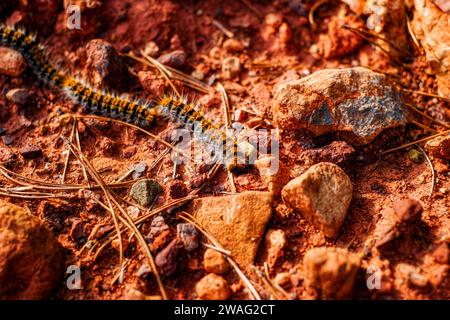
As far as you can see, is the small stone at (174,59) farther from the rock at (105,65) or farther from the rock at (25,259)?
the rock at (25,259)

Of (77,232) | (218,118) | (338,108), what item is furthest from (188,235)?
(338,108)

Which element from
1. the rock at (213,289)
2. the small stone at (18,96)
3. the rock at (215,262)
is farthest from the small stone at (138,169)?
the small stone at (18,96)

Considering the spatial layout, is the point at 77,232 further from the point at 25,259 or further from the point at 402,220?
the point at 402,220

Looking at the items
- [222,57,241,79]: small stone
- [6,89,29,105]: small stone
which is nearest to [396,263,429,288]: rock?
[222,57,241,79]: small stone

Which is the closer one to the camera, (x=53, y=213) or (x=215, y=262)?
(x=215, y=262)

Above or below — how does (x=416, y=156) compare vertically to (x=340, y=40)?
below

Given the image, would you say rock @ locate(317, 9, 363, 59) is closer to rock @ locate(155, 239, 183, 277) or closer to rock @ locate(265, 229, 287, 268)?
rock @ locate(265, 229, 287, 268)

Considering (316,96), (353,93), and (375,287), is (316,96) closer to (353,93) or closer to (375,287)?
(353,93)
